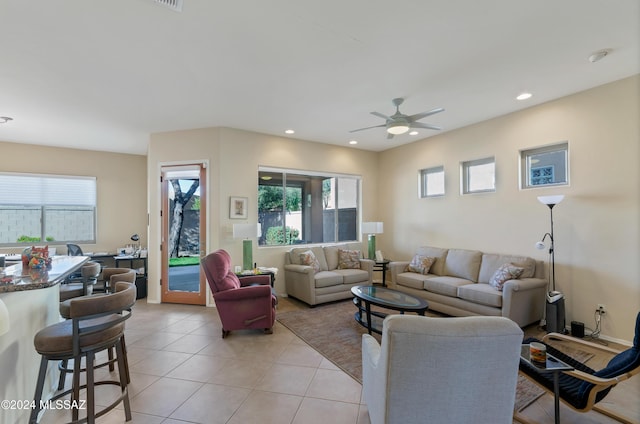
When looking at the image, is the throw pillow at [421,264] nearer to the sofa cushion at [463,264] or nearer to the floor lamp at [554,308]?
the sofa cushion at [463,264]

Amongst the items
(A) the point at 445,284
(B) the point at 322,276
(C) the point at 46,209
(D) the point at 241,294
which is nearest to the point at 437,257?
(A) the point at 445,284

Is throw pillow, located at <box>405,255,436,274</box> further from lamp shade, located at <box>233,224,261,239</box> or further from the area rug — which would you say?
lamp shade, located at <box>233,224,261,239</box>

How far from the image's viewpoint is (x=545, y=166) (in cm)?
412

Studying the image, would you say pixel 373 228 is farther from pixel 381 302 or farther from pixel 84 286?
pixel 84 286

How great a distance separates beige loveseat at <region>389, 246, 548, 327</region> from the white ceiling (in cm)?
226

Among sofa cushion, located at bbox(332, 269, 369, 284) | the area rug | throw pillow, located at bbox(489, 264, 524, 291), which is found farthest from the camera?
sofa cushion, located at bbox(332, 269, 369, 284)

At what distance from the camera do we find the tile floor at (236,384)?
2137 millimetres

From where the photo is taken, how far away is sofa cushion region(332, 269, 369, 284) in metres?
5.08

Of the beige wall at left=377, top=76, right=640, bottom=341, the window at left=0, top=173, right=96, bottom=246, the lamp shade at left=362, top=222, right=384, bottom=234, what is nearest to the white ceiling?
the beige wall at left=377, top=76, right=640, bottom=341

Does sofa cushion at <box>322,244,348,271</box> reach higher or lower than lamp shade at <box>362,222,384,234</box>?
lower

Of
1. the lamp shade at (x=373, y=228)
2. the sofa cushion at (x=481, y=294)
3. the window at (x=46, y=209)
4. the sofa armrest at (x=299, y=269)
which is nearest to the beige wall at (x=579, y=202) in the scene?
the sofa cushion at (x=481, y=294)

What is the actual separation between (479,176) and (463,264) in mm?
1564

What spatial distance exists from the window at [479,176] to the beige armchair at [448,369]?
3946 millimetres

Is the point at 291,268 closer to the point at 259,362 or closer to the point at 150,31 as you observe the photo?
the point at 259,362
